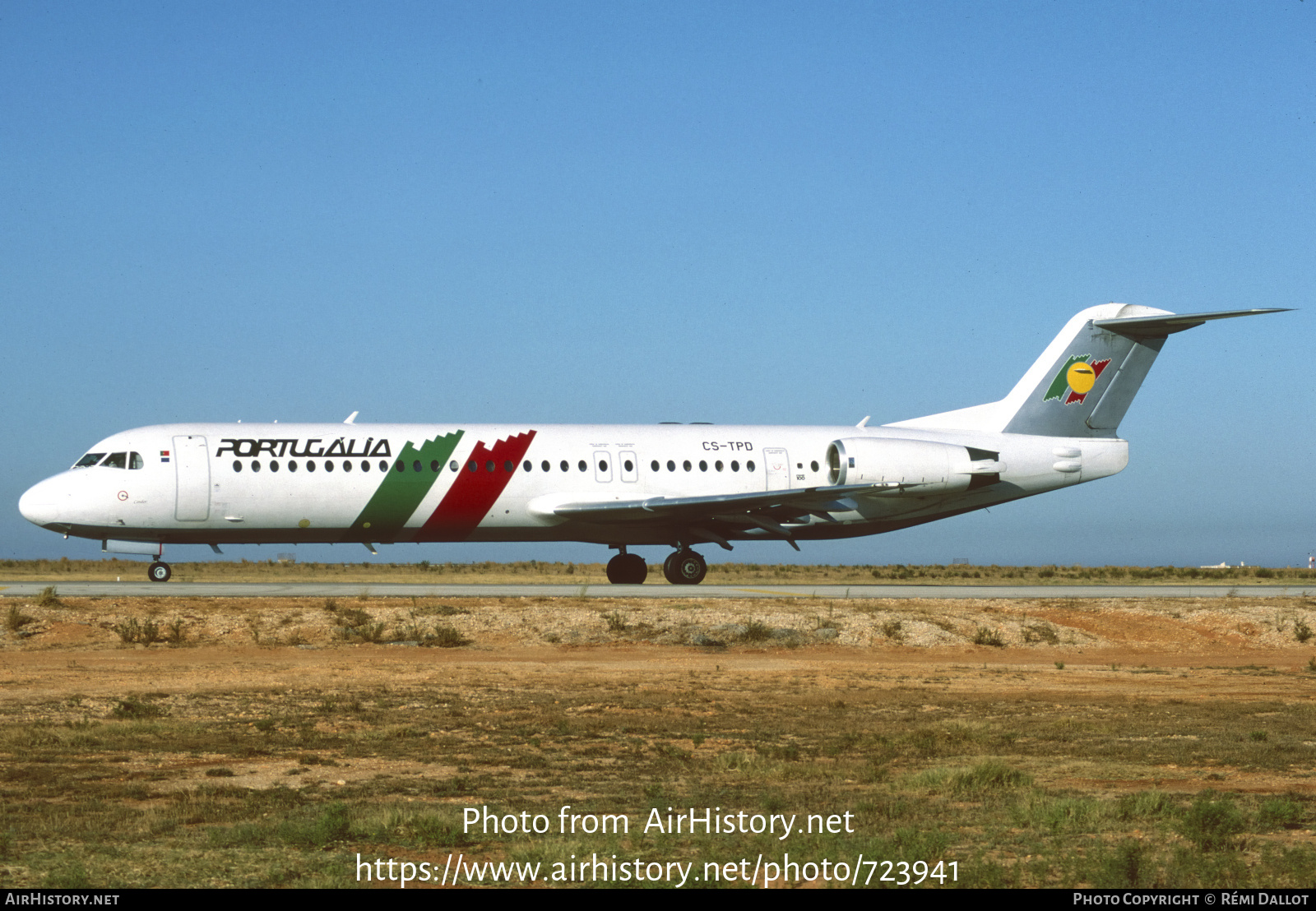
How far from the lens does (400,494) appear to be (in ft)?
105

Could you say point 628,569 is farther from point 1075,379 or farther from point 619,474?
point 1075,379

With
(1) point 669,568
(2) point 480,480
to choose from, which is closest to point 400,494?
(2) point 480,480

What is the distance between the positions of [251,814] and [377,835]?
1.33 meters

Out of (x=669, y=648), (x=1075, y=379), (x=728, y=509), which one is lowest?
(x=669, y=648)

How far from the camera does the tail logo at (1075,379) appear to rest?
3869cm

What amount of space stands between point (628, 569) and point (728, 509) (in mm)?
4115

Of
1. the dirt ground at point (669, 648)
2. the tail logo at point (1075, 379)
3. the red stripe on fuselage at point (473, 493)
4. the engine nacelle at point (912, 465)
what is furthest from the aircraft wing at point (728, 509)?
the tail logo at point (1075, 379)

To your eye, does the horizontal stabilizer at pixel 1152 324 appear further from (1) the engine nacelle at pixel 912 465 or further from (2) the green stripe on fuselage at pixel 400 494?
(2) the green stripe on fuselage at pixel 400 494

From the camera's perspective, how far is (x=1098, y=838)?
31.6ft

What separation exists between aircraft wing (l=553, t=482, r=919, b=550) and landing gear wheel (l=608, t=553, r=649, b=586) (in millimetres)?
2261

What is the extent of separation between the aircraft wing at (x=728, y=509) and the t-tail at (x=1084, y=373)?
18.4 ft

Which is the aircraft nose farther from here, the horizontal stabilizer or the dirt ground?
the horizontal stabilizer

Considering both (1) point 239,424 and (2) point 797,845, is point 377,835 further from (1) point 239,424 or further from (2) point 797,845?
(1) point 239,424
